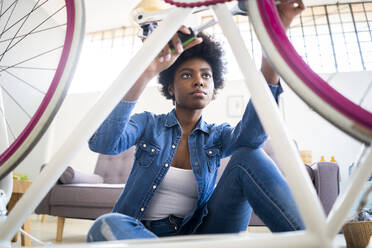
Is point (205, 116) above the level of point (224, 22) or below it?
below

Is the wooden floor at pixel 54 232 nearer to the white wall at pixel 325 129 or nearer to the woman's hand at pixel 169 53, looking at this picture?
the woman's hand at pixel 169 53

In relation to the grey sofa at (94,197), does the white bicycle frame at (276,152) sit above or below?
above

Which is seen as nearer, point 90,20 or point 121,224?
point 121,224

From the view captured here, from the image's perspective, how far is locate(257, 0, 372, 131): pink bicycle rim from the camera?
334 mm

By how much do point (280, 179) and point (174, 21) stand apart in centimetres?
38

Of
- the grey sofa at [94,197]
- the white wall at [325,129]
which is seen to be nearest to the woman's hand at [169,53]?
the grey sofa at [94,197]

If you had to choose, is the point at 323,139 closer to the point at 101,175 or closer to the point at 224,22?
the point at 101,175

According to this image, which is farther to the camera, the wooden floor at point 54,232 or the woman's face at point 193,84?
the wooden floor at point 54,232

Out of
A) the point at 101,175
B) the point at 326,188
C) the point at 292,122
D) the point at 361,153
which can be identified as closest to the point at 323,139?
the point at 292,122

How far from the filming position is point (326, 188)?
1538 mm

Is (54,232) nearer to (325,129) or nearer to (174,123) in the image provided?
(174,123)

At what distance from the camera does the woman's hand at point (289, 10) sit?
1.45ft

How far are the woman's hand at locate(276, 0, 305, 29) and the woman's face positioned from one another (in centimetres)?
33

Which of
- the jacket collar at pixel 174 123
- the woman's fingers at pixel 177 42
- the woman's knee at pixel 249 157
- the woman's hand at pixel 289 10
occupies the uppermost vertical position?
the woman's hand at pixel 289 10
